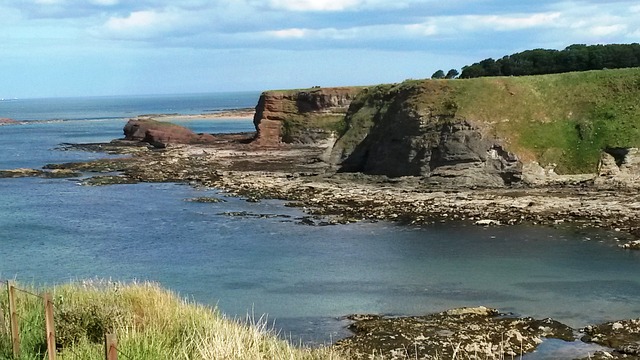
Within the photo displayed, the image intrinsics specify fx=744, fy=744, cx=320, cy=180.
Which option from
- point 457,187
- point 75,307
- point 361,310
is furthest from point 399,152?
point 75,307

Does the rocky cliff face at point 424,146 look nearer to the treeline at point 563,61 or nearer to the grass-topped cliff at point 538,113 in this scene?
the grass-topped cliff at point 538,113

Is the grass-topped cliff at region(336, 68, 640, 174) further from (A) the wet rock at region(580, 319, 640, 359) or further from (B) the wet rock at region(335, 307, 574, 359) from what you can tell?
(A) the wet rock at region(580, 319, 640, 359)

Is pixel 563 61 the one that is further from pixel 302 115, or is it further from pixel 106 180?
pixel 106 180

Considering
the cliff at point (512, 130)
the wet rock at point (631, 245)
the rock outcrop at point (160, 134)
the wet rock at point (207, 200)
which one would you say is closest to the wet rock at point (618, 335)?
the wet rock at point (631, 245)

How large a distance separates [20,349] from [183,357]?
8.34 feet

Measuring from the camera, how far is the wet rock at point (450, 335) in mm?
16453

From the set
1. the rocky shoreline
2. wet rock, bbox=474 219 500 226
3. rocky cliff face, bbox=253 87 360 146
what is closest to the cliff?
the rocky shoreline

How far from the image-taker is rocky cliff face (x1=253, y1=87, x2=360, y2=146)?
84.3m

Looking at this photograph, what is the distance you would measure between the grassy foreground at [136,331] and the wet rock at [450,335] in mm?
4048

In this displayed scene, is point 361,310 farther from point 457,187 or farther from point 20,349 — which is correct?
point 457,187

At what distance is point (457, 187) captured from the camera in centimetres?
4491

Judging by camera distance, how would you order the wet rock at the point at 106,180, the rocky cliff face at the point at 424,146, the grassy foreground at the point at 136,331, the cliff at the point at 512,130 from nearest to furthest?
the grassy foreground at the point at 136,331 → the cliff at the point at 512,130 → the rocky cliff face at the point at 424,146 → the wet rock at the point at 106,180

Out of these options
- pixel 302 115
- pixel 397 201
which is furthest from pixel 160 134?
pixel 397 201

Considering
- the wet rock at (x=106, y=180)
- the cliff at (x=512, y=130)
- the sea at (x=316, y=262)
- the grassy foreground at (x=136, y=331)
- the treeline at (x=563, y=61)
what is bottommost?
the sea at (x=316, y=262)
